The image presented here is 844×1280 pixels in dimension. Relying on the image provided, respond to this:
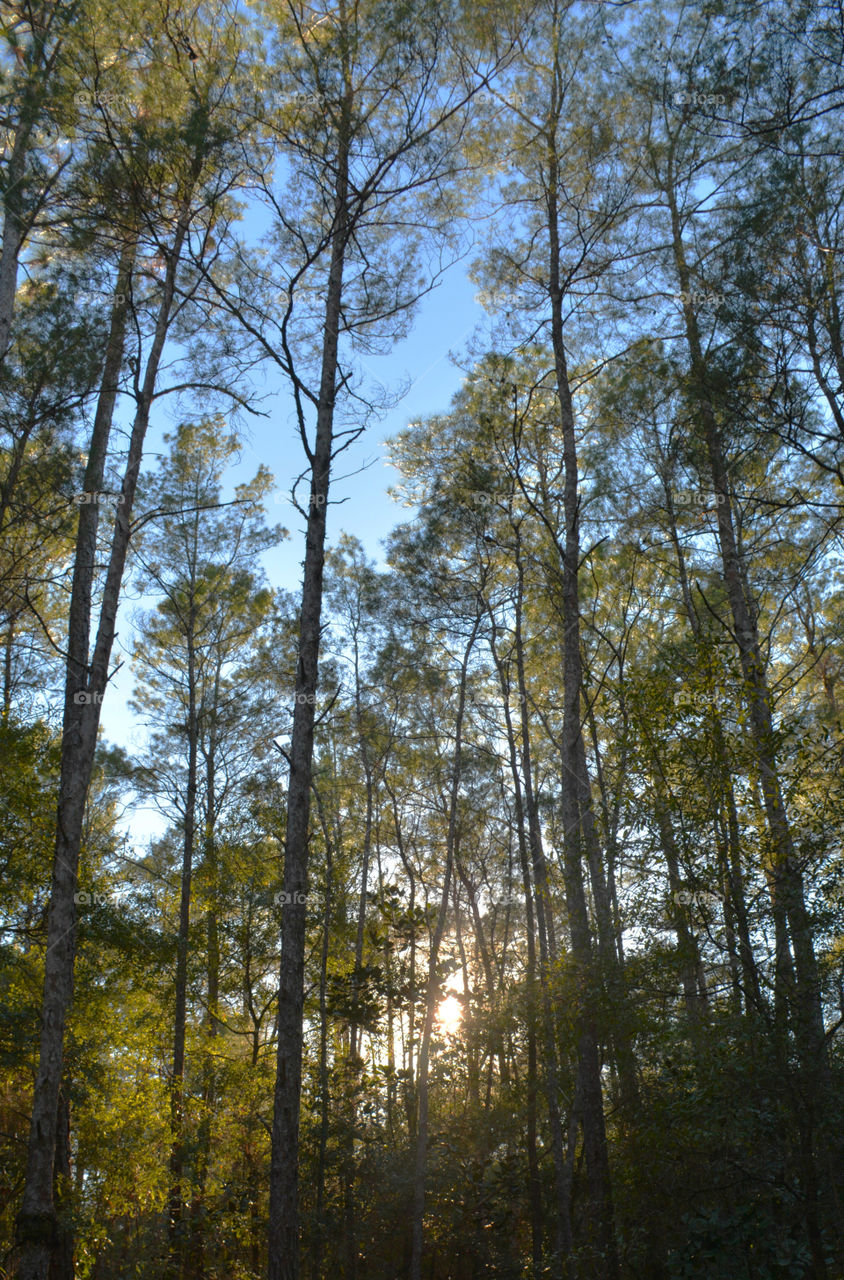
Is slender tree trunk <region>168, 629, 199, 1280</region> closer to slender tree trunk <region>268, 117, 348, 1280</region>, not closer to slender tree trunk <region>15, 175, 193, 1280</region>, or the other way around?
slender tree trunk <region>15, 175, 193, 1280</region>

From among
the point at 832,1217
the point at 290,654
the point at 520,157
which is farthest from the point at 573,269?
the point at 832,1217

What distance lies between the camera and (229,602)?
13844mm

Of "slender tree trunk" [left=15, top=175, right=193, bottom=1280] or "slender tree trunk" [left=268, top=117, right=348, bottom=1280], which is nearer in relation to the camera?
"slender tree trunk" [left=268, top=117, right=348, bottom=1280]

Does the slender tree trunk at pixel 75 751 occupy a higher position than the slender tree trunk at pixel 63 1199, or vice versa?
the slender tree trunk at pixel 75 751

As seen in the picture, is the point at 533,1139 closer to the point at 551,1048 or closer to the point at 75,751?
the point at 551,1048

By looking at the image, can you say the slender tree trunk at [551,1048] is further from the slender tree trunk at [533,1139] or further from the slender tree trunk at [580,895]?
the slender tree trunk at [580,895]

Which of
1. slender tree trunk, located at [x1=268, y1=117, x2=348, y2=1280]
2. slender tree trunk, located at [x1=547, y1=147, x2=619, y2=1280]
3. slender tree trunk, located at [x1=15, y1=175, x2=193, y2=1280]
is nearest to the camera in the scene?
slender tree trunk, located at [x1=268, y1=117, x2=348, y2=1280]

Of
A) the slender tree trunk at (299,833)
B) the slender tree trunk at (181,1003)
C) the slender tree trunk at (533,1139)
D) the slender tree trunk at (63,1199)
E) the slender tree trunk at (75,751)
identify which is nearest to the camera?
the slender tree trunk at (299,833)

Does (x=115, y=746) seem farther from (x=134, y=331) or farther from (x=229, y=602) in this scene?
(x=134, y=331)

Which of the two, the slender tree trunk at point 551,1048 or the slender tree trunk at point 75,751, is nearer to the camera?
the slender tree trunk at point 75,751

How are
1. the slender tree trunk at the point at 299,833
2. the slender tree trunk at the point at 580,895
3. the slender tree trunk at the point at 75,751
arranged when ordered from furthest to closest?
1. the slender tree trunk at the point at 580,895
2. the slender tree trunk at the point at 75,751
3. the slender tree trunk at the point at 299,833

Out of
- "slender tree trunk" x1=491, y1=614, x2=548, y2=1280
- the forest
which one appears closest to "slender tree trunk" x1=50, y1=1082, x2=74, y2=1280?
the forest

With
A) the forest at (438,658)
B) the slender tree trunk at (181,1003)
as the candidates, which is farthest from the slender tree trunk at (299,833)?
the slender tree trunk at (181,1003)

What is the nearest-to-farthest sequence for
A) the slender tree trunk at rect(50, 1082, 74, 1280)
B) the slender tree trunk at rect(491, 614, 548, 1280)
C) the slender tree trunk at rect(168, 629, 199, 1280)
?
the slender tree trunk at rect(50, 1082, 74, 1280)
the slender tree trunk at rect(491, 614, 548, 1280)
the slender tree trunk at rect(168, 629, 199, 1280)
